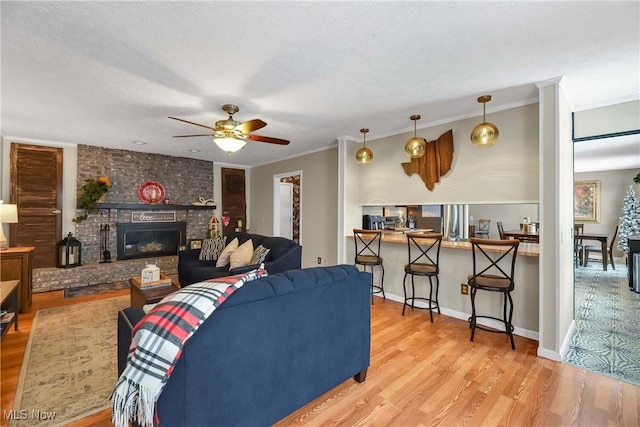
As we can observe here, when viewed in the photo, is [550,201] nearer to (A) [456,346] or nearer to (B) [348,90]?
(A) [456,346]

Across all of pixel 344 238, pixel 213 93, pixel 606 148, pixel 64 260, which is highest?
pixel 213 93

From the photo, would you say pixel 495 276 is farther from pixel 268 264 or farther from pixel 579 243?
pixel 579 243

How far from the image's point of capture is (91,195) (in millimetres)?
4895

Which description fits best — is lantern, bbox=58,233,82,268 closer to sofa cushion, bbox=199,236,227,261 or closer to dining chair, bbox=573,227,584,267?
sofa cushion, bbox=199,236,227,261

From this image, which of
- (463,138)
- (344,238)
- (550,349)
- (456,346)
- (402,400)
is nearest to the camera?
(402,400)

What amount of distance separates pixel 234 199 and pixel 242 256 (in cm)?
344

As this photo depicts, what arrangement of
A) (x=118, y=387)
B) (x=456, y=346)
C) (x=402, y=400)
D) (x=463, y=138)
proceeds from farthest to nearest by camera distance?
(x=463, y=138)
(x=456, y=346)
(x=402, y=400)
(x=118, y=387)

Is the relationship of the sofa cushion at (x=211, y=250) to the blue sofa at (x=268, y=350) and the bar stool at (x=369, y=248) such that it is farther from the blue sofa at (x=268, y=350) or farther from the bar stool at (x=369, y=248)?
the blue sofa at (x=268, y=350)

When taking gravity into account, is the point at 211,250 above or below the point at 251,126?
below

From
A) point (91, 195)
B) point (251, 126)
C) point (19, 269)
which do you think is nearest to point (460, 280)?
point (251, 126)

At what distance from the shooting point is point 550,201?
2.50 metres

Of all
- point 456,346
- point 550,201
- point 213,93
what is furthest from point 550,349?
point 213,93

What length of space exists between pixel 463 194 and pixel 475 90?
126 centimetres

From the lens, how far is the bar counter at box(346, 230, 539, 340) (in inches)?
115
